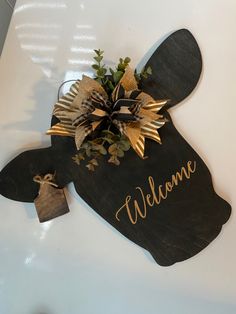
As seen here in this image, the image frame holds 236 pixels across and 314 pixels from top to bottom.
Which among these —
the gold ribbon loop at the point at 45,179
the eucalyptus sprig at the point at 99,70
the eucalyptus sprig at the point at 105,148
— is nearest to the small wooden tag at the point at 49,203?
the gold ribbon loop at the point at 45,179

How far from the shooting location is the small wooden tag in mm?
846

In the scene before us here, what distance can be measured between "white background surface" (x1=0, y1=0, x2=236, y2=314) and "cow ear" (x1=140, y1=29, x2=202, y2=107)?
3 centimetres

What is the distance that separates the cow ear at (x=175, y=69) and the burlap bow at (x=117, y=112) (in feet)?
0.21

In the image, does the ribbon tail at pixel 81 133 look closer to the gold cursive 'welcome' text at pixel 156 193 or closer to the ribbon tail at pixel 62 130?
the ribbon tail at pixel 62 130

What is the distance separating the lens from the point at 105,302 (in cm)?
82

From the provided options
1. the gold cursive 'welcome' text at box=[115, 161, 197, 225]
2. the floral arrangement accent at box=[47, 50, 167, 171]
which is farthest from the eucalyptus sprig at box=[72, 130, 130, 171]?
the gold cursive 'welcome' text at box=[115, 161, 197, 225]

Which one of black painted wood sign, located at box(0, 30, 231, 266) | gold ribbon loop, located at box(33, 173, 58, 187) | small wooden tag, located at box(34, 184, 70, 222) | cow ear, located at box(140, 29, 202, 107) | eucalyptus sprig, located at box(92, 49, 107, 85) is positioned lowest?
small wooden tag, located at box(34, 184, 70, 222)

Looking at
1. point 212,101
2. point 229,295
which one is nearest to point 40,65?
point 212,101

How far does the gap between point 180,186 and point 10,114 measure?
517 mm

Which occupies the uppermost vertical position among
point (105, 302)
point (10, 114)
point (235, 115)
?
point (235, 115)

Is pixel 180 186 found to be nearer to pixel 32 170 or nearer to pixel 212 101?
pixel 212 101

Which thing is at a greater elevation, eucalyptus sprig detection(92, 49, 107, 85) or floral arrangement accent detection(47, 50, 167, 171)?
eucalyptus sprig detection(92, 49, 107, 85)

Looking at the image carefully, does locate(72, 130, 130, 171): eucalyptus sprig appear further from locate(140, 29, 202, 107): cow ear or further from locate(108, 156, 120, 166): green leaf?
locate(140, 29, 202, 107): cow ear

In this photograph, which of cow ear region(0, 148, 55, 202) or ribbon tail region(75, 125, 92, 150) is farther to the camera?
cow ear region(0, 148, 55, 202)
